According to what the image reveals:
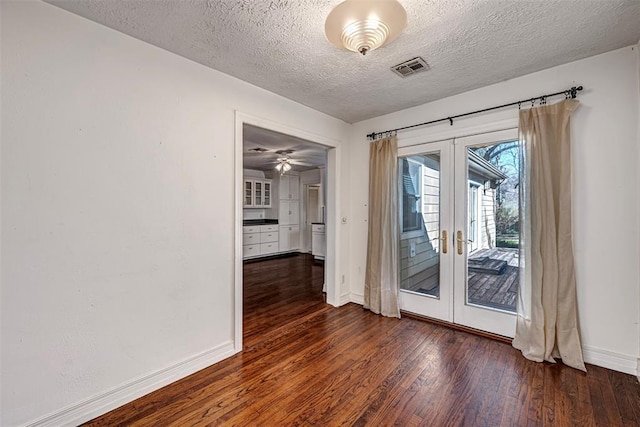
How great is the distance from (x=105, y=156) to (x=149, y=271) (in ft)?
2.78

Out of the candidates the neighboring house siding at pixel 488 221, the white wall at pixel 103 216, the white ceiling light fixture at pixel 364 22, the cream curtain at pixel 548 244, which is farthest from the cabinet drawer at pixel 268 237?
the white ceiling light fixture at pixel 364 22

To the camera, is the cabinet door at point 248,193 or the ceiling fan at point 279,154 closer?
the ceiling fan at point 279,154

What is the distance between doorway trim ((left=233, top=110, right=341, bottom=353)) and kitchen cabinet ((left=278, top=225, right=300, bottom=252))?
4224 mm

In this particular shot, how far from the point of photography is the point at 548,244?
2.37m

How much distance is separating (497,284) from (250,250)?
5.60 m

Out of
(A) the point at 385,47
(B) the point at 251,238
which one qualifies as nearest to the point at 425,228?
(A) the point at 385,47

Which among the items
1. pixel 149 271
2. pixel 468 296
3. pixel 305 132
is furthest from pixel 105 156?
pixel 468 296

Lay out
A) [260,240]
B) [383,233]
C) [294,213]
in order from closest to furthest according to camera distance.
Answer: [383,233] → [260,240] → [294,213]

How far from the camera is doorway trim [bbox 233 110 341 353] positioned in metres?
2.55

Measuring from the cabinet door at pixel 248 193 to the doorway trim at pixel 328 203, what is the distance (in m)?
4.08

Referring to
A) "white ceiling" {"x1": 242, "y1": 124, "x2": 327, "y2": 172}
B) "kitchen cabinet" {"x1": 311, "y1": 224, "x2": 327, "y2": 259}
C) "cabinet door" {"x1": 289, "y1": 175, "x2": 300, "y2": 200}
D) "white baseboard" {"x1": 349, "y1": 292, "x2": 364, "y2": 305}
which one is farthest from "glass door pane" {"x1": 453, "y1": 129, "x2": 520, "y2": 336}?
"cabinet door" {"x1": 289, "y1": 175, "x2": 300, "y2": 200}

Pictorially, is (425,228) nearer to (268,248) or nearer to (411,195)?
(411,195)

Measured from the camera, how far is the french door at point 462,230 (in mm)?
2746

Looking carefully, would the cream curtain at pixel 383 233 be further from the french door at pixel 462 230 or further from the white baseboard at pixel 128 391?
the white baseboard at pixel 128 391
